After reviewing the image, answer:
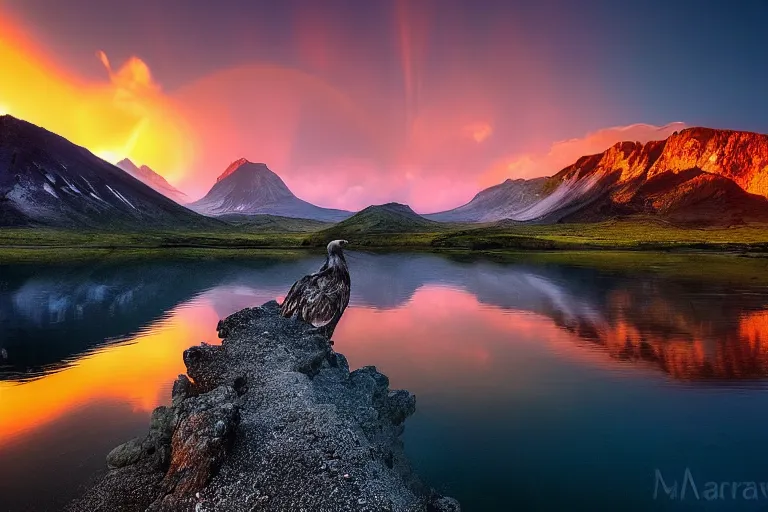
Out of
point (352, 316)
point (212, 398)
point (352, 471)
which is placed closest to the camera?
point (352, 471)

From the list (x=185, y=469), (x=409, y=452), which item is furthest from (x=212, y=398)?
(x=409, y=452)

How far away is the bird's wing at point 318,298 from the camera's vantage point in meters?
12.5

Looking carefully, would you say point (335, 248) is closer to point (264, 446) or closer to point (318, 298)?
point (318, 298)

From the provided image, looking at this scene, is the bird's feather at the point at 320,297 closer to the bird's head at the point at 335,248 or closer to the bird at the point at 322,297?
the bird at the point at 322,297

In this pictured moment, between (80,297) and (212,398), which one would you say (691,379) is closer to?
(212,398)

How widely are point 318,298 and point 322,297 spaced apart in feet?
0.37

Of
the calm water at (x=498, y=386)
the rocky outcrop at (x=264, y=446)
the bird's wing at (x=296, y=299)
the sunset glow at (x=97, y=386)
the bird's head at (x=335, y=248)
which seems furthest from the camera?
the bird's head at (x=335, y=248)

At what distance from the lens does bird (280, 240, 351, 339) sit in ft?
41.0

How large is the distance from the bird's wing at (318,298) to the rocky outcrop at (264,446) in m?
1.47

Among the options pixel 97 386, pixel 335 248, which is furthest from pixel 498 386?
pixel 97 386

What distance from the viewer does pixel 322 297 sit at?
493 inches

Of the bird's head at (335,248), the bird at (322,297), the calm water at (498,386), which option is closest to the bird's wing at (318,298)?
the bird at (322,297)

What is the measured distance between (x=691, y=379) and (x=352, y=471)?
50.1ft

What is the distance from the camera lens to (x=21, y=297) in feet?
113
